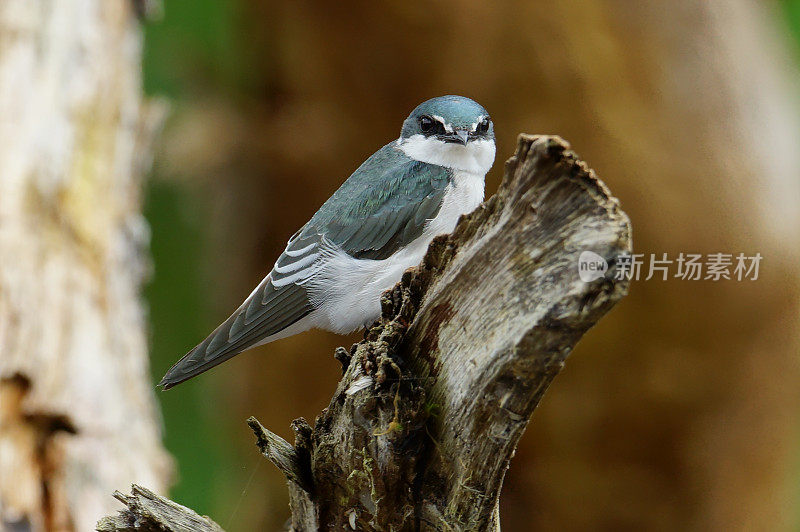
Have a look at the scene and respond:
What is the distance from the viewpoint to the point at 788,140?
211 inches

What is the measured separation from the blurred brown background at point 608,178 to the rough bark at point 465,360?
3253 millimetres

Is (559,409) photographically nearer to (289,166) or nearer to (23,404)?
(289,166)

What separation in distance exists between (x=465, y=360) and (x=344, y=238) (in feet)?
3.69

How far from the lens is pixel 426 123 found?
3074 millimetres

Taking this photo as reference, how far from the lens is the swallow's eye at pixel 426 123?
10.00 feet

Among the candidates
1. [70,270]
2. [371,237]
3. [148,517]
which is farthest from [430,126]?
[70,270]

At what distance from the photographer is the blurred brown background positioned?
522 centimetres

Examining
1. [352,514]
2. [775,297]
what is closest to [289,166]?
[775,297]

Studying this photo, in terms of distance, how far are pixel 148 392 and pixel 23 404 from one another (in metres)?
0.90

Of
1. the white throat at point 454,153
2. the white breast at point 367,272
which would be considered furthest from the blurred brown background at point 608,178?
the white breast at point 367,272

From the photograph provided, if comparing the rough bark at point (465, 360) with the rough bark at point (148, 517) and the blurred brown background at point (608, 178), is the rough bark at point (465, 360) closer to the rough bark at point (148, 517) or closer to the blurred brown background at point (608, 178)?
the rough bark at point (148, 517)
